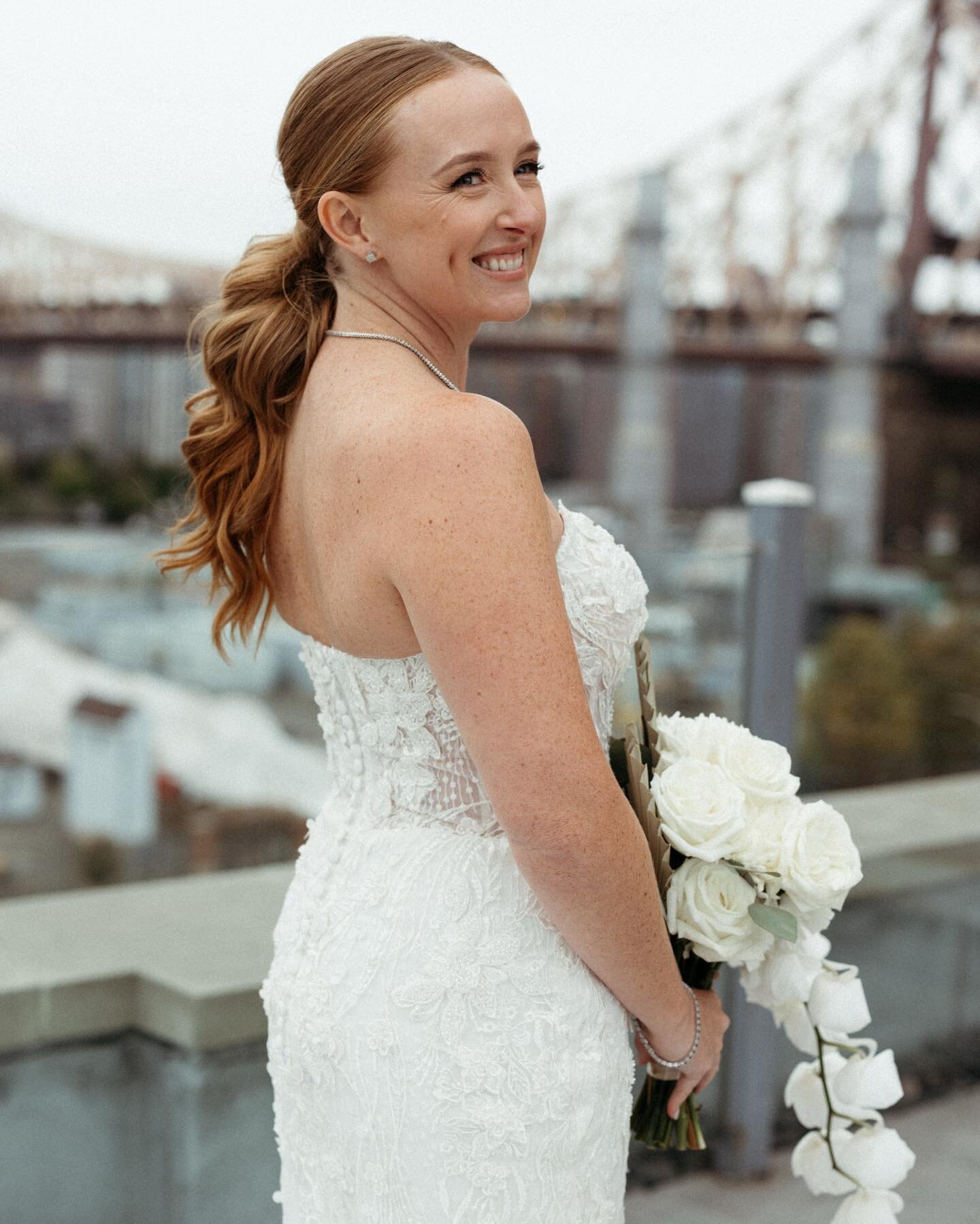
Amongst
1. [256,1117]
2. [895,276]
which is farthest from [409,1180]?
[895,276]

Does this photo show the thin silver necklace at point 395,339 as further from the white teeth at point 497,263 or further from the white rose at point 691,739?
the white rose at point 691,739

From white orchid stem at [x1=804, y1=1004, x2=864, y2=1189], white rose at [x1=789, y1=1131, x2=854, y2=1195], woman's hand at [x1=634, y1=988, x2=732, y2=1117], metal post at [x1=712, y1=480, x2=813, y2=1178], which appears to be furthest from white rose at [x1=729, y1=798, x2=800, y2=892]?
metal post at [x1=712, y1=480, x2=813, y2=1178]

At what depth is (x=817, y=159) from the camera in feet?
82.8

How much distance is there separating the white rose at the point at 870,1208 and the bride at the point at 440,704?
28 cm

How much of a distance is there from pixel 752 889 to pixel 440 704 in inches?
10.9

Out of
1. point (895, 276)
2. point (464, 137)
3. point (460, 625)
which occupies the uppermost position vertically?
point (895, 276)

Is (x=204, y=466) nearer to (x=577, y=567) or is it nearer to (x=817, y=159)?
(x=577, y=567)

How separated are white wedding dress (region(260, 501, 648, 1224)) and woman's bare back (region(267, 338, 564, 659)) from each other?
4cm

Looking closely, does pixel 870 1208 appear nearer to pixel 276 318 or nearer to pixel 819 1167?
pixel 819 1167

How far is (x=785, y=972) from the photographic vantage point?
1.15 metres

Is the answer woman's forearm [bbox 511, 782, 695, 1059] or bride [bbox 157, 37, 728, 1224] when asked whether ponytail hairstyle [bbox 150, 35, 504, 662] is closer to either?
bride [bbox 157, 37, 728, 1224]

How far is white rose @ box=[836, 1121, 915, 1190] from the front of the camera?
123 cm

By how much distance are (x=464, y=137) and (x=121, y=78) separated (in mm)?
16580

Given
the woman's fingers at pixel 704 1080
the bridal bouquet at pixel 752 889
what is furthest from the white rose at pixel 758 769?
the woman's fingers at pixel 704 1080
